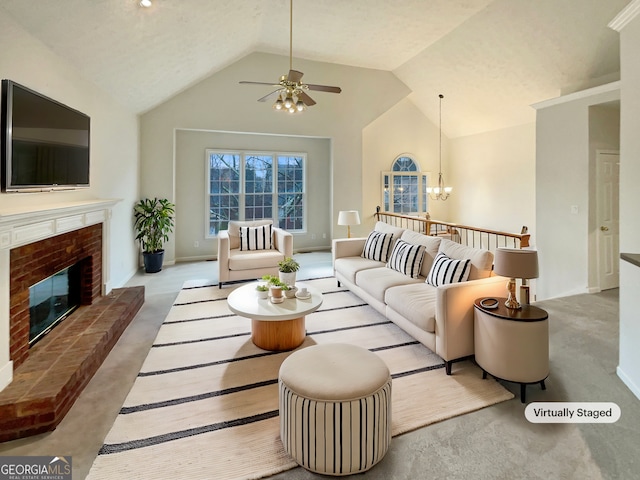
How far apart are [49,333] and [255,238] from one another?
3.10 m

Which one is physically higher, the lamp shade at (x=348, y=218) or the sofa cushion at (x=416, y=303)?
the lamp shade at (x=348, y=218)

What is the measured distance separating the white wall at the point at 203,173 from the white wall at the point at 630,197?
6009 millimetres

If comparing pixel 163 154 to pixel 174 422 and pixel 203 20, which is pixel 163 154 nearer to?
pixel 203 20

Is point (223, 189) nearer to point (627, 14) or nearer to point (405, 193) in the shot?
point (405, 193)

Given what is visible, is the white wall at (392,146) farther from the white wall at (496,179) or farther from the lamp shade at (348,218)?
the lamp shade at (348,218)

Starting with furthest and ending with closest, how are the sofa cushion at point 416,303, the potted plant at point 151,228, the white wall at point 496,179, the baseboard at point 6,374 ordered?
the white wall at point 496,179
the potted plant at point 151,228
the sofa cushion at point 416,303
the baseboard at point 6,374

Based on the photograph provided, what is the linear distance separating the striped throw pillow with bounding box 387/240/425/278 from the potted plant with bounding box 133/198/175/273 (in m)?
4.21

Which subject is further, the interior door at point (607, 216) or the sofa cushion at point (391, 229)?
the sofa cushion at point (391, 229)

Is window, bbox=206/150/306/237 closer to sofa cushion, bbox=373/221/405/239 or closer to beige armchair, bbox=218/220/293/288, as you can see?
beige armchair, bbox=218/220/293/288

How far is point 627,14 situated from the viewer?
94.9 inches

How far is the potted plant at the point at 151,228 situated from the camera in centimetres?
590

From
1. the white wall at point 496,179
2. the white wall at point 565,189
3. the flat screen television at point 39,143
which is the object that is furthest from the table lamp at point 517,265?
the white wall at point 496,179

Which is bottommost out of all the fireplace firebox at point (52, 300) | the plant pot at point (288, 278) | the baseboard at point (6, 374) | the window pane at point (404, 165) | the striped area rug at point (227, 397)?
the striped area rug at point (227, 397)

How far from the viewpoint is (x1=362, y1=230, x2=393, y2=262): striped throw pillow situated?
4649 millimetres
